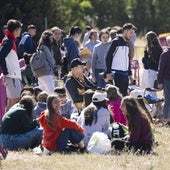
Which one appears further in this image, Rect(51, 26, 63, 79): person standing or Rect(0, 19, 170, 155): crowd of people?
Rect(51, 26, 63, 79): person standing

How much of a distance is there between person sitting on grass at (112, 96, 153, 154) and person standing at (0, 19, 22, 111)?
9.44ft

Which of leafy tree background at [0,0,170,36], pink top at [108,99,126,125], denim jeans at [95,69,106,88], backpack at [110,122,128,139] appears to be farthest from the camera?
leafy tree background at [0,0,170,36]

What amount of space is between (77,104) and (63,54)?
4419 mm

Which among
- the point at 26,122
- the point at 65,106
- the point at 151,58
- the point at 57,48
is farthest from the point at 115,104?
the point at 57,48

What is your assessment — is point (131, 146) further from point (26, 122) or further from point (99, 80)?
point (99, 80)

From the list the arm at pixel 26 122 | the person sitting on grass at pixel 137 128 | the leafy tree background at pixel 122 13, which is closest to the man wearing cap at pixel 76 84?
the arm at pixel 26 122

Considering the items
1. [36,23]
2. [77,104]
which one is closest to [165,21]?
[36,23]

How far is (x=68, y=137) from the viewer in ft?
36.0

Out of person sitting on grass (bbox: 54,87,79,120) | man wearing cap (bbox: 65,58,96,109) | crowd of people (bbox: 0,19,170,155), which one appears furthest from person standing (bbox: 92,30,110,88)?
person sitting on grass (bbox: 54,87,79,120)

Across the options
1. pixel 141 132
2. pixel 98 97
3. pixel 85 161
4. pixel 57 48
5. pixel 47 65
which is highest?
pixel 57 48

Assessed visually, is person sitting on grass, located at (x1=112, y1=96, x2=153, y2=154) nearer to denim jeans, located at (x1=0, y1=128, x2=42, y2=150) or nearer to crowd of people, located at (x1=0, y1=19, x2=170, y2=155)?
crowd of people, located at (x1=0, y1=19, x2=170, y2=155)

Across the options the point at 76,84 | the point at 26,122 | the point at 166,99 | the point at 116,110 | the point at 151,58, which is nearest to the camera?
the point at 26,122

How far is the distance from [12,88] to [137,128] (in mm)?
3271

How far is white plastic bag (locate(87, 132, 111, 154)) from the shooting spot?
10.8 metres
